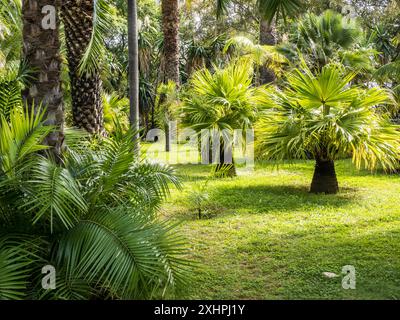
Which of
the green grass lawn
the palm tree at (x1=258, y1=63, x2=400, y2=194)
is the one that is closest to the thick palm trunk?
the green grass lawn

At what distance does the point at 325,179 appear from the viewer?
390 inches

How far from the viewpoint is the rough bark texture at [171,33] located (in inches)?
664

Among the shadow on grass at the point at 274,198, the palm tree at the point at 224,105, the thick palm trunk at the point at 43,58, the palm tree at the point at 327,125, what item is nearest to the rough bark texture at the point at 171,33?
the palm tree at the point at 224,105

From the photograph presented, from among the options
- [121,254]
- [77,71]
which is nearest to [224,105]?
[77,71]

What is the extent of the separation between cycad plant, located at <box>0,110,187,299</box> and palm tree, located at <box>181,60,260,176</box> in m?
7.48

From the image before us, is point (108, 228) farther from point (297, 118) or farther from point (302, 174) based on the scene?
point (302, 174)

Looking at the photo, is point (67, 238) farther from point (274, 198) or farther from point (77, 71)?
point (274, 198)

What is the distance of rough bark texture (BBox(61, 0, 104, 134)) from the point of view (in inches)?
336

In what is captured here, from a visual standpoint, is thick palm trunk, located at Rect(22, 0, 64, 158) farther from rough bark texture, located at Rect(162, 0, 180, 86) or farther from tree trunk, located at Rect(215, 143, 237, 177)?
rough bark texture, located at Rect(162, 0, 180, 86)

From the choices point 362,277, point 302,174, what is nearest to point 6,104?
point 362,277

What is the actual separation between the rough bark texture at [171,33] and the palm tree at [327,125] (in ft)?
26.4

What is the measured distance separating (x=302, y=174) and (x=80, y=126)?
6173mm

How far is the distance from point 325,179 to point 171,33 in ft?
30.6

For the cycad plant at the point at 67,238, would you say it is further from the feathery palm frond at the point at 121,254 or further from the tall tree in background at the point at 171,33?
the tall tree in background at the point at 171,33
